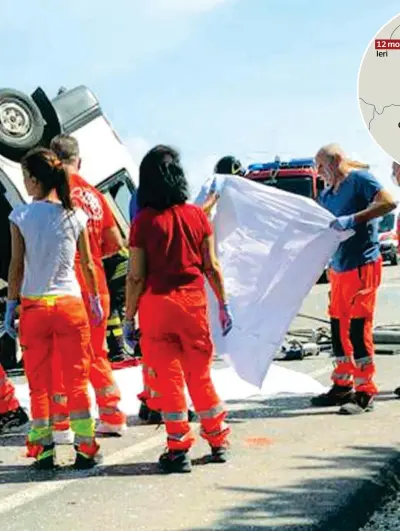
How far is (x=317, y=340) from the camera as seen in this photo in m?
11.6

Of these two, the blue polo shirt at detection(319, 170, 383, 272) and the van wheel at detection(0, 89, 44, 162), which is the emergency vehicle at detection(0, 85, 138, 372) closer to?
the van wheel at detection(0, 89, 44, 162)

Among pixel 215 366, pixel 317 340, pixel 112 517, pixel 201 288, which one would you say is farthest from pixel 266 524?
pixel 317 340

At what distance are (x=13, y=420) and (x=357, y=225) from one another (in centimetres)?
271

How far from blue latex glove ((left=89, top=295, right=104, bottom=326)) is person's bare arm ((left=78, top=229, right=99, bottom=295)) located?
5 centimetres

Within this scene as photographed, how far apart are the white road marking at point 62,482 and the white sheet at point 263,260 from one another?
3.34 feet

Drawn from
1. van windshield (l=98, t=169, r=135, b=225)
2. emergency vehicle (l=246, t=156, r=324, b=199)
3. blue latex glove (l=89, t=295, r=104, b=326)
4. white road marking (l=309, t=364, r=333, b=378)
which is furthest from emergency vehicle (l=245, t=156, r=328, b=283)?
blue latex glove (l=89, t=295, r=104, b=326)

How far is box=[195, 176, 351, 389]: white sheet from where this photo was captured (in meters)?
7.68

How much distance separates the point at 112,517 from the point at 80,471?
999 mm

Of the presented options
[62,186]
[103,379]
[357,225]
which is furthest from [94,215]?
[357,225]

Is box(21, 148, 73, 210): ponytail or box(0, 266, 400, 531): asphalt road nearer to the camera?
box(0, 266, 400, 531): asphalt road

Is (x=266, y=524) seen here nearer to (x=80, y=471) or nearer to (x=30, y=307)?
(x=80, y=471)

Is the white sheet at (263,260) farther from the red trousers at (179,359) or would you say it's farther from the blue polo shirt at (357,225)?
the red trousers at (179,359)

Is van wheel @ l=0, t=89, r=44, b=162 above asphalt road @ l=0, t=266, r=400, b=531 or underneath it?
above

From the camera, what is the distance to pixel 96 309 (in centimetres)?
667
